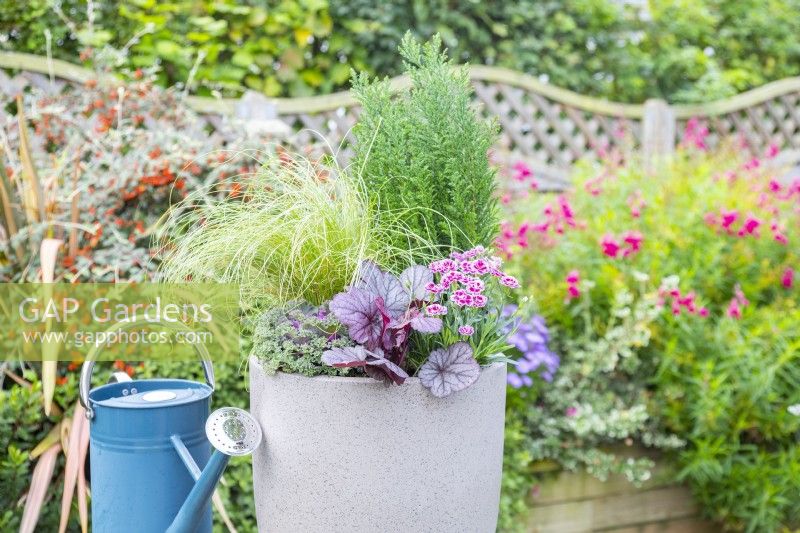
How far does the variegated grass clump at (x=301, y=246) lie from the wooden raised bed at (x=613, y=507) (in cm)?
133

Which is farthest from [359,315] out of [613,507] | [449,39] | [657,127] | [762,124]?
[762,124]

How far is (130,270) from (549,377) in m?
1.48

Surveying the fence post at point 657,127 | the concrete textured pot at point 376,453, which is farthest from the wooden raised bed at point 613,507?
the fence post at point 657,127

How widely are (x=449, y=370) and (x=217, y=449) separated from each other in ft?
1.58

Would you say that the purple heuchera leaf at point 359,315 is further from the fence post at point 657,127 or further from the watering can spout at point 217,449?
the fence post at point 657,127

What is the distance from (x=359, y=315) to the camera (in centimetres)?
146

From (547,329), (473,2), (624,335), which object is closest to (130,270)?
(547,329)

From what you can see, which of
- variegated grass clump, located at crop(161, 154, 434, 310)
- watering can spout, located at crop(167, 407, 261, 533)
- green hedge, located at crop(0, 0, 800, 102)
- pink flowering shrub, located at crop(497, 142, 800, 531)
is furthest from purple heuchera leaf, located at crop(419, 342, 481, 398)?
green hedge, located at crop(0, 0, 800, 102)

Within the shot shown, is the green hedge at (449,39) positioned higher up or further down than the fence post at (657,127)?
higher up

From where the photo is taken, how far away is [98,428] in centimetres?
162

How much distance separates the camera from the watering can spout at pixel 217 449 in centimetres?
149

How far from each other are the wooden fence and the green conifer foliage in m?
2.83

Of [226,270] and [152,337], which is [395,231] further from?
[152,337]

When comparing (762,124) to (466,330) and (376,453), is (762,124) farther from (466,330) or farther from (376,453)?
(376,453)
